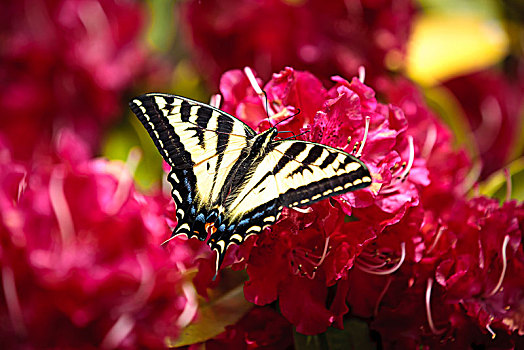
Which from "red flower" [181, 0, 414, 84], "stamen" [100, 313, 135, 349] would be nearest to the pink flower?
"stamen" [100, 313, 135, 349]

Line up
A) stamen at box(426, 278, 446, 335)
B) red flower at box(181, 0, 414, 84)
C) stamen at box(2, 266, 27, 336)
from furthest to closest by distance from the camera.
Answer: red flower at box(181, 0, 414, 84)
stamen at box(2, 266, 27, 336)
stamen at box(426, 278, 446, 335)

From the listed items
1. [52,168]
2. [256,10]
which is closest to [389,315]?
[52,168]

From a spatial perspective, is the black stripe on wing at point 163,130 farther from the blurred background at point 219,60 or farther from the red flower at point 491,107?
the red flower at point 491,107

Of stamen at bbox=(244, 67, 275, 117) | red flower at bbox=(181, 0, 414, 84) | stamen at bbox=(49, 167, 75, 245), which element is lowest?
stamen at bbox=(49, 167, 75, 245)

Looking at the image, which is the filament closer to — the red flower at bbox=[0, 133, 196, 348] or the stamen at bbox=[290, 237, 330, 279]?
the stamen at bbox=[290, 237, 330, 279]

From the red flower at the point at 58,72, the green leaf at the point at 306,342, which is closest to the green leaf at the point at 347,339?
the green leaf at the point at 306,342

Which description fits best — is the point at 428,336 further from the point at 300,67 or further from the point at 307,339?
the point at 300,67

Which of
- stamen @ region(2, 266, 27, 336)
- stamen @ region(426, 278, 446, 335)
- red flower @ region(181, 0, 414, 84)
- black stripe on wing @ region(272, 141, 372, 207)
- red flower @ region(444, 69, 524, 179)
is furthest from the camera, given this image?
red flower @ region(444, 69, 524, 179)
